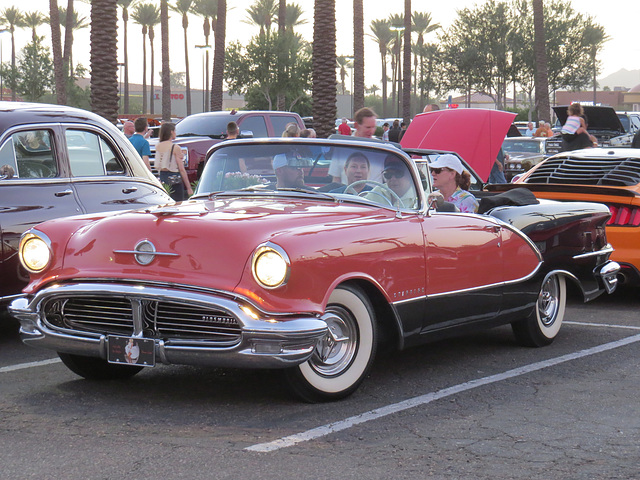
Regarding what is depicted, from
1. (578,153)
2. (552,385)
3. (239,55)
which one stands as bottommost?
(552,385)

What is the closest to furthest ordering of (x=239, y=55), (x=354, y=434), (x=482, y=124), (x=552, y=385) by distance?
(x=354, y=434)
(x=552, y=385)
(x=482, y=124)
(x=239, y=55)

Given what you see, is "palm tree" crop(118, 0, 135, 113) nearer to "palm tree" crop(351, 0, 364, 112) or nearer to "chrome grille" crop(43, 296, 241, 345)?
"palm tree" crop(351, 0, 364, 112)

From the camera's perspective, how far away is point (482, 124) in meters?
13.9

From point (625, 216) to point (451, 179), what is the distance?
2.68 m

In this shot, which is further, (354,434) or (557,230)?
(557,230)

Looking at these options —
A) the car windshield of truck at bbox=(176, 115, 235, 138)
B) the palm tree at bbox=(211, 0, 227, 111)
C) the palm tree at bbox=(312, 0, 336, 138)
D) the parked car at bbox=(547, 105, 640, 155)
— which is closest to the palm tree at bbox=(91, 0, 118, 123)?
the car windshield of truck at bbox=(176, 115, 235, 138)

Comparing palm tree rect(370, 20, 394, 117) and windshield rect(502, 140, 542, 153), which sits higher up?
palm tree rect(370, 20, 394, 117)

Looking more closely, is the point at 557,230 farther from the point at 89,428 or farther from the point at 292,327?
the point at 89,428

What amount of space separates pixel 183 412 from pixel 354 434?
3.23ft

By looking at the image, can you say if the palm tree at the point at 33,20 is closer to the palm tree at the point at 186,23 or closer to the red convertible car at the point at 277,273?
the palm tree at the point at 186,23

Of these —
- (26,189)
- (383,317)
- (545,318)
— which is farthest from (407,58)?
(383,317)

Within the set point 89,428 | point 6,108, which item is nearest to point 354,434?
point 89,428

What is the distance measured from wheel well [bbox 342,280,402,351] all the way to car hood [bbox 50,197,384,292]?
1.30 ft

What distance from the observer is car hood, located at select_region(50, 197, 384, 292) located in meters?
Answer: 5.24
